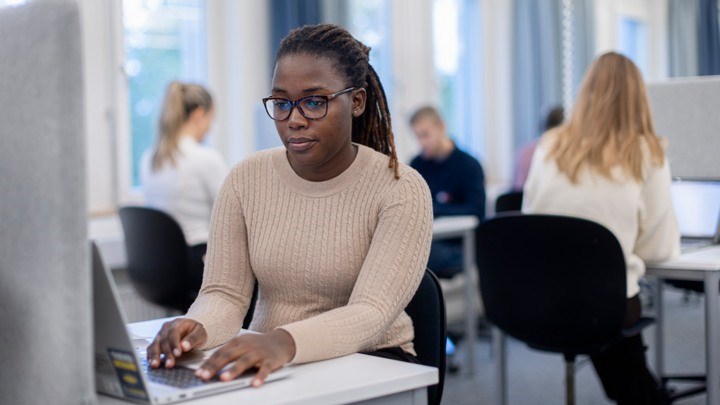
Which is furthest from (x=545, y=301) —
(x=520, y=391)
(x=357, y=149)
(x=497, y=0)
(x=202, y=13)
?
(x=497, y=0)

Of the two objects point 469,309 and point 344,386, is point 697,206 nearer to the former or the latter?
point 469,309

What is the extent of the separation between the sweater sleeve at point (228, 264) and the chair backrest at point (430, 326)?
1.01 ft

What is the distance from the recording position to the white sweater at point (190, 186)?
355cm

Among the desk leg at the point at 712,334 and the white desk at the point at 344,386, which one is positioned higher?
the white desk at the point at 344,386

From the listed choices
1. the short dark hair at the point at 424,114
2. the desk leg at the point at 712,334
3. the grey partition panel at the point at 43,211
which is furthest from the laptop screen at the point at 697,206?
the grey partition panel at the point at 43,211

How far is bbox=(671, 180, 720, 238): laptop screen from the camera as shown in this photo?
9.57 feet

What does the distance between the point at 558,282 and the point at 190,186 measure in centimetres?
165

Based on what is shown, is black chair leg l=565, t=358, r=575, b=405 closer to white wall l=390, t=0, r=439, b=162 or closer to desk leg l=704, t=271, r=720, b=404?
desk leg l=704, t=271, r=720, b=404

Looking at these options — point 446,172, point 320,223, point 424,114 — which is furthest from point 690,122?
point 320,223

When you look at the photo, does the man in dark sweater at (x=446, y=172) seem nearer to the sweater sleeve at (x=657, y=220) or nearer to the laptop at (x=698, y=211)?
the laptop at (x=698, y=211)

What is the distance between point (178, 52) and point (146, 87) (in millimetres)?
285

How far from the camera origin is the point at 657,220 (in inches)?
101

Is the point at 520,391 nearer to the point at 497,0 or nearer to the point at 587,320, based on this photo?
the point at 587,320

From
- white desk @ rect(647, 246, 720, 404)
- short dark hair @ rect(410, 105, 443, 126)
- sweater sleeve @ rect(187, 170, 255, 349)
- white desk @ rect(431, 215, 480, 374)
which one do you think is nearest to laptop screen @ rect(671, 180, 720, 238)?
white desk @ rect(647, 246, 720, 404)
